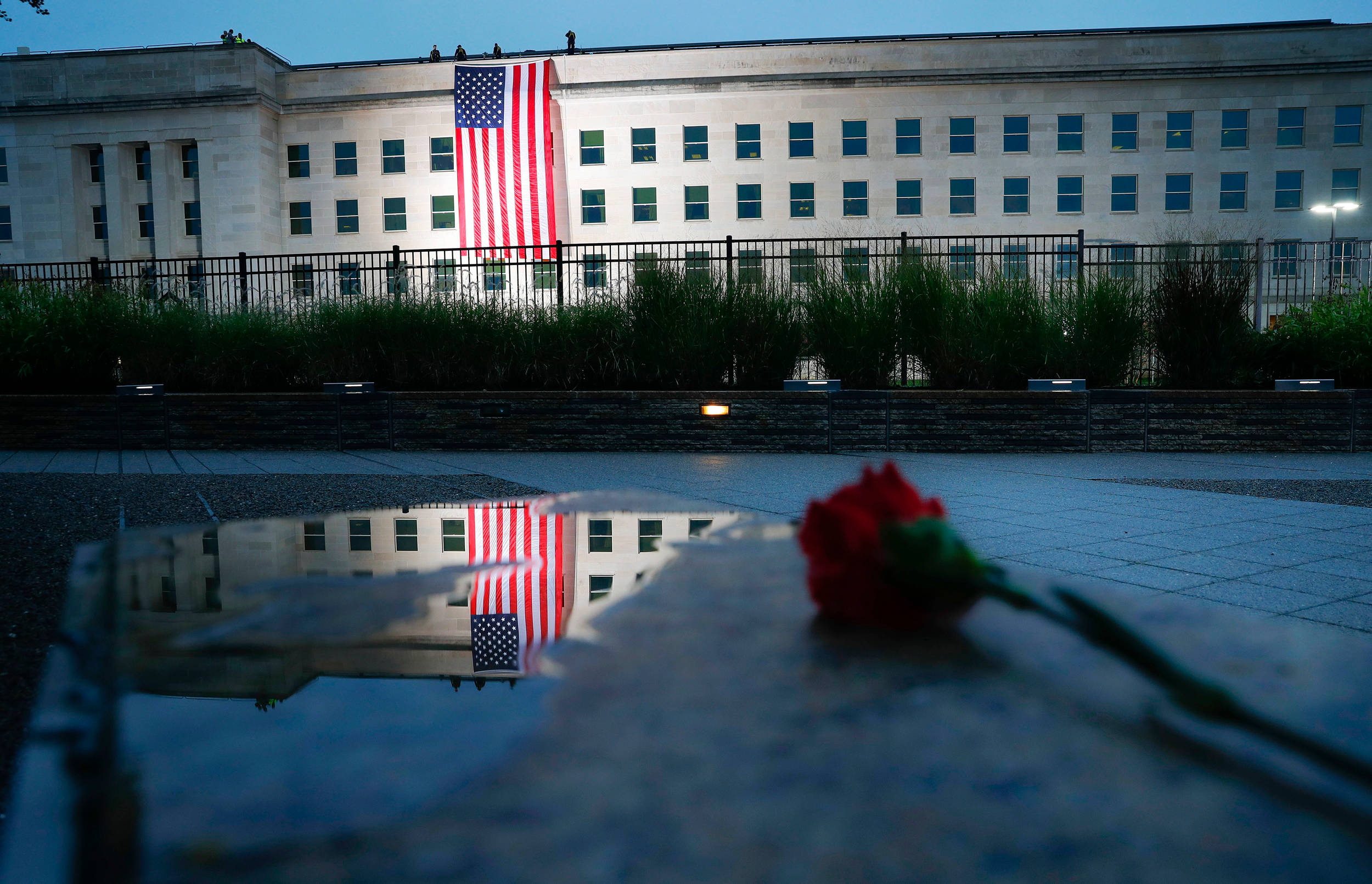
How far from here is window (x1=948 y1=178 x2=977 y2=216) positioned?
38.2 meters

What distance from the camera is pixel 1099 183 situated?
Answer: 3803cm

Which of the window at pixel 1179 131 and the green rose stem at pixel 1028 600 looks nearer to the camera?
the green rose stem at pixel 1028 600

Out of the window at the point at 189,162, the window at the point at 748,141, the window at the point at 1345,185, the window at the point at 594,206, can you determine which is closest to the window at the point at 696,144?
the window at the point at 748,141

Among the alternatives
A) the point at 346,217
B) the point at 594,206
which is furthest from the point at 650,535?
the point at 346,217

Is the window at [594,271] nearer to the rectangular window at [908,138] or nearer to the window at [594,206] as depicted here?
the window at [594,206]

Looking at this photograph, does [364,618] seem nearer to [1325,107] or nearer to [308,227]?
[308,227]

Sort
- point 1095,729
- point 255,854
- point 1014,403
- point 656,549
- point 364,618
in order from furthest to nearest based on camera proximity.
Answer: point 1014,403
point 656,549
point 364,618
point 1095,729
point 255,854

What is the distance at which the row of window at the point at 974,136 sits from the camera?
37750 mm

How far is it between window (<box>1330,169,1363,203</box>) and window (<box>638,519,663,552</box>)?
1794 inches

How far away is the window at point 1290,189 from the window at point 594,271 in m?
36.9

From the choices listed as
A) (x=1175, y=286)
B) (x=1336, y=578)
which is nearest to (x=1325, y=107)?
(x=1175, y=286)

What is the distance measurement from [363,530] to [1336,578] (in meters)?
4.06

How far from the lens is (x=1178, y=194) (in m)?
38.0

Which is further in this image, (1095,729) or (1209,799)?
(1095,729)
